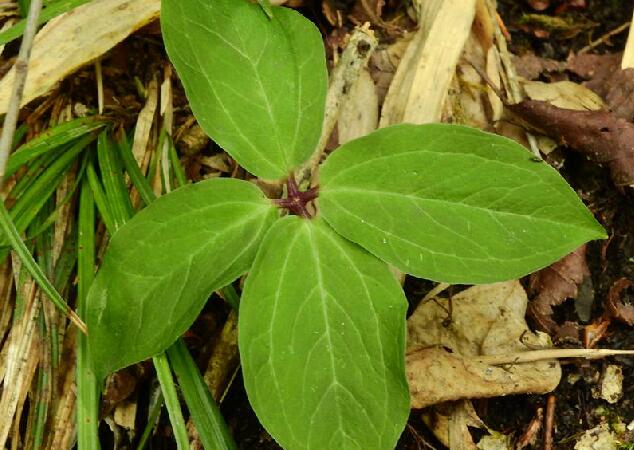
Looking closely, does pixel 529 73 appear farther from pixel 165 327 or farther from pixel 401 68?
pixel 165 327

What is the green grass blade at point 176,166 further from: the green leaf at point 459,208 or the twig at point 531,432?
the twig at point 531,432

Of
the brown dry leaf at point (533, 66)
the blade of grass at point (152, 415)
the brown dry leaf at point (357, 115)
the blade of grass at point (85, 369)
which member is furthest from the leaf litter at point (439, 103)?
the blade of grass at point (152, 415)

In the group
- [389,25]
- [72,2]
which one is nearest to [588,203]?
[389,25]

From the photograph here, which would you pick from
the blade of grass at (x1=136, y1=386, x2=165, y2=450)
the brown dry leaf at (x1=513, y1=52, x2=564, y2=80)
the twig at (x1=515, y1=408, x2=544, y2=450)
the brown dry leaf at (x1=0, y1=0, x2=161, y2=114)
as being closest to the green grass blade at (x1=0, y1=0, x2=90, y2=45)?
the brown dry leaf at (x1=0, y1=0, x2=161, y2=114)

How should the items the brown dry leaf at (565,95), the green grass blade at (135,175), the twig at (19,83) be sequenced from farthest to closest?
the brown dry leaf at (565,95) → the green grass blade at (135,175) → the twig at (19,83)

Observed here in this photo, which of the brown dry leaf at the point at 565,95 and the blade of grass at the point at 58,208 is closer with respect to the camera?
the blade of grass at the point at 58,208
